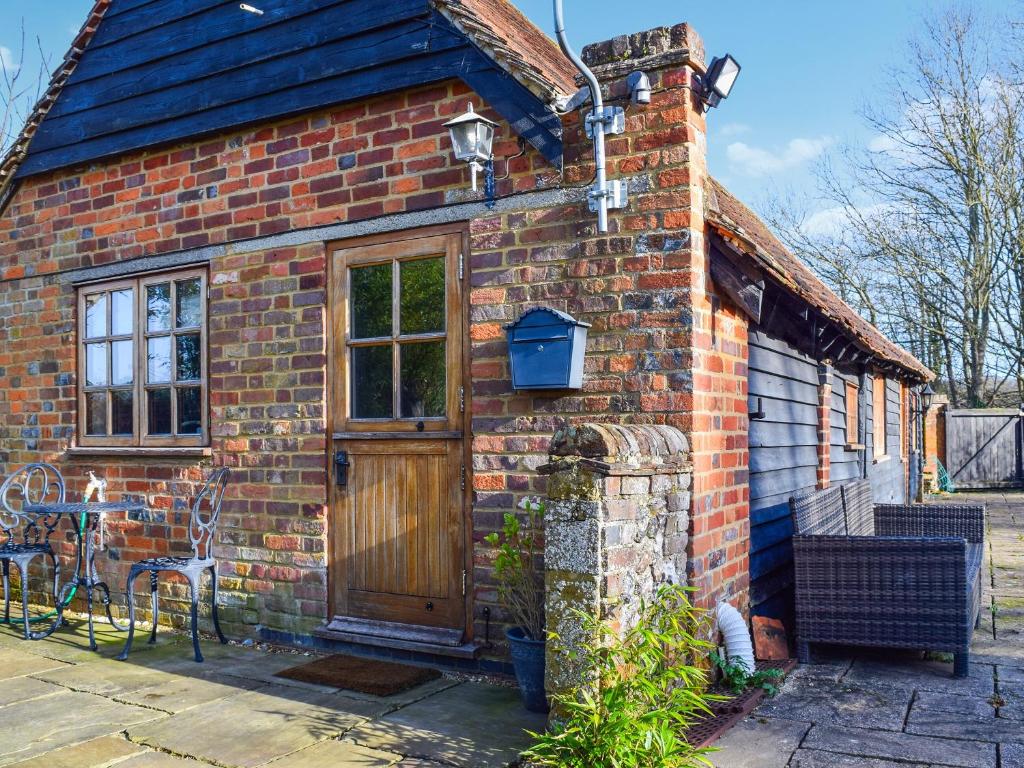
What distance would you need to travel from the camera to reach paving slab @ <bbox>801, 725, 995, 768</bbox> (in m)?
3.44

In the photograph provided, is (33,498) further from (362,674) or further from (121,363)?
(362,674)

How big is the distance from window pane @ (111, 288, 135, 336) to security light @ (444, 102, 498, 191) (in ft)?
9.85

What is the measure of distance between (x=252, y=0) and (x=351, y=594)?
3911 millimetres

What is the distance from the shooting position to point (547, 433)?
4.43m

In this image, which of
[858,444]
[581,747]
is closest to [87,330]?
[581,747]

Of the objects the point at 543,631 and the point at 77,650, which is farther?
the point at 77,650

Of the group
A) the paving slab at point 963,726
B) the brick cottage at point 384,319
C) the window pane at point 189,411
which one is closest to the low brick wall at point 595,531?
the brick cottage at point 384,319

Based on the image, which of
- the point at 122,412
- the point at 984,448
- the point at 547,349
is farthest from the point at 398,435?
the point at 984,448

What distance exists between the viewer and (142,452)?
601 cm

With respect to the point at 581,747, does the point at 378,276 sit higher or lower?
higher

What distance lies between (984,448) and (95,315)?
1818 cm

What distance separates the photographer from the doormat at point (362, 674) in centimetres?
441

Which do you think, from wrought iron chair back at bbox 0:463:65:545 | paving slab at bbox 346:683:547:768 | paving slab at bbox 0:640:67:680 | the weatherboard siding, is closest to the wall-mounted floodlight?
the weatherboard siding

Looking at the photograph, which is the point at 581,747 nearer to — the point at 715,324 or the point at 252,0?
the point at 715,324
